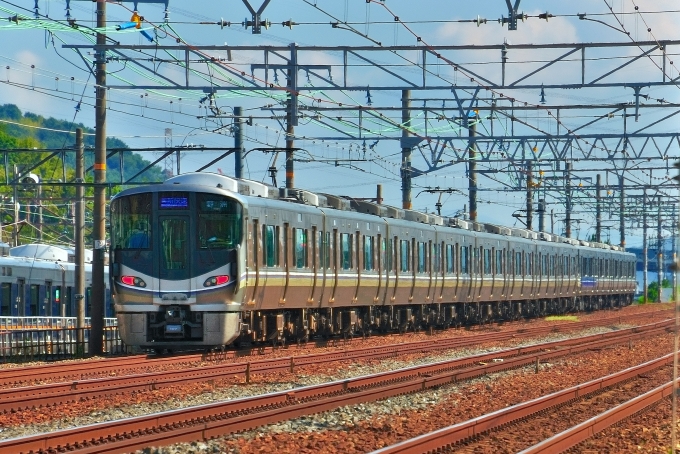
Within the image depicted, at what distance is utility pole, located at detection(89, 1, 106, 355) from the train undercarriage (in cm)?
271

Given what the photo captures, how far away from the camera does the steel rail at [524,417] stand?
974cm

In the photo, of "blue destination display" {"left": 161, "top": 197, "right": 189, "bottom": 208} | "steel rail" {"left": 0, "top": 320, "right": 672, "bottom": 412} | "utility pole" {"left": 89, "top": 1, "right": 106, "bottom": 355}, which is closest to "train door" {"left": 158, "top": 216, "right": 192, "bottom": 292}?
"blue destination display" {"left": 161, "top": 197, "right": 189, "bottom": 208}

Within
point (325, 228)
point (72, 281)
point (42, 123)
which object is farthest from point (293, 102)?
point (42, 123)

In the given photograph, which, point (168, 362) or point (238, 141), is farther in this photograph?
point (238, 141)

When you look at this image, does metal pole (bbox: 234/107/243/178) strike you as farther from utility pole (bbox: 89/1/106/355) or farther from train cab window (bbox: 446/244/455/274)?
train cab window (bbox: 446/244/455/274)

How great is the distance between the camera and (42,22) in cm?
2022

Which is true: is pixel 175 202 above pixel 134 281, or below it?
above

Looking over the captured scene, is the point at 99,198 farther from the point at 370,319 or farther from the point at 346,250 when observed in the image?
the point at 370,319

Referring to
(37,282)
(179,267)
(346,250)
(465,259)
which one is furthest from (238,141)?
(179,267)

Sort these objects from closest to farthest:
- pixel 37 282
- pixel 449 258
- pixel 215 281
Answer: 1. pixel 215 281
2. pixel 37 282
3. pixel 449 258

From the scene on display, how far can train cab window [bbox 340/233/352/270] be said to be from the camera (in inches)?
1024

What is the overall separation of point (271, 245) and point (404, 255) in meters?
9.33

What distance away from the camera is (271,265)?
21.8 meters

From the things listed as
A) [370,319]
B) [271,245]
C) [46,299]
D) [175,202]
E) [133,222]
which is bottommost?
[370,319]
